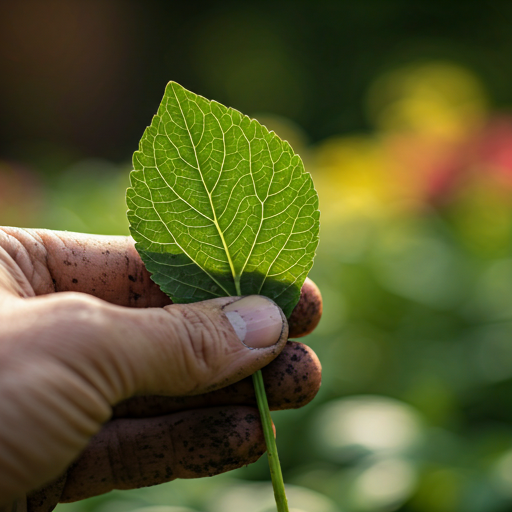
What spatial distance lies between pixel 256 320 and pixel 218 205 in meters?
0.12

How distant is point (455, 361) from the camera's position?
1.16m

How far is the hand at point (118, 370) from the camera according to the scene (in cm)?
34

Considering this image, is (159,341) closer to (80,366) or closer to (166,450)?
(80,366)

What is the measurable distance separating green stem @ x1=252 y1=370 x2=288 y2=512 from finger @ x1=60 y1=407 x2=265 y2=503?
57mm

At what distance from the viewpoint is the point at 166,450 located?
0.57 m

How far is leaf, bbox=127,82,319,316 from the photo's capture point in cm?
44

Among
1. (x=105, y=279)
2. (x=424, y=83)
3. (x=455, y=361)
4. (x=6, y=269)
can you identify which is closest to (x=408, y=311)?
(x=455, y=361)

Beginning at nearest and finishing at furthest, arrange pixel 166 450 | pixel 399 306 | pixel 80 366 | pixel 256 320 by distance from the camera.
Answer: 1. pixel 80 366
2. pixel 256 320
3. pixel 166 450
4. pixel 399 306

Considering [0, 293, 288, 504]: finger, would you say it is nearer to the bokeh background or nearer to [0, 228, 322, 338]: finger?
[0, 228, 322, 338]: finger

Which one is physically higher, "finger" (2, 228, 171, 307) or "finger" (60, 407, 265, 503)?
"finger" (2, 228, 171, 307)

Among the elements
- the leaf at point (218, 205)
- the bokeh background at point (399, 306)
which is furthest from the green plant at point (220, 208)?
the bokeh background at point (399, 306)

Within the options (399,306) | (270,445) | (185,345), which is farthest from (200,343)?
(399,306)

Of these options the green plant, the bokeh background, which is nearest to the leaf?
the green plant

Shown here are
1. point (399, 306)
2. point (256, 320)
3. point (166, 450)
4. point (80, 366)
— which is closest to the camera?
point (80, 366)
